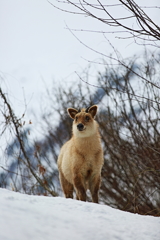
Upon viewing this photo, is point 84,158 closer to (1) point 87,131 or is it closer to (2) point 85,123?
(1) point 87,131

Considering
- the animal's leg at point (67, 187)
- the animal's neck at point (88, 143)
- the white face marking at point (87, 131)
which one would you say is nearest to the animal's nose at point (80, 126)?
the white face marking at point (87, 131)

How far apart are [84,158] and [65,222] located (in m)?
3.93

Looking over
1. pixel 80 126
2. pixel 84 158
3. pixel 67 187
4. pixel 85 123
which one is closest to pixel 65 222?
pixel 84 158

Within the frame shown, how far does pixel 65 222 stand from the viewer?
3.83 metres

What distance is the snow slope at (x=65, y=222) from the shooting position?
339cm

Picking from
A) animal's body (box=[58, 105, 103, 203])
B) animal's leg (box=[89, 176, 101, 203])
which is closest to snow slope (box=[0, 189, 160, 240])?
animal's body (box=[58, 105, 103, 203])

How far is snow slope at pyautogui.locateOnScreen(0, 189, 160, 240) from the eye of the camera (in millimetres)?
3387

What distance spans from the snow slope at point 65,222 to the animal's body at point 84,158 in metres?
2.80

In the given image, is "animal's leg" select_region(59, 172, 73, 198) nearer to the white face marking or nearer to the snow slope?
the white face marking

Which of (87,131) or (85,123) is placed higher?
(85,123)

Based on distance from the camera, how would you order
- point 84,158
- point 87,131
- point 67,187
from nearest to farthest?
point 84,158, point 87,131, point 67,187

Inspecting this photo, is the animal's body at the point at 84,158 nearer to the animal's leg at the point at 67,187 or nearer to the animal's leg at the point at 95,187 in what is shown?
the animal's leg at the point at 95,187

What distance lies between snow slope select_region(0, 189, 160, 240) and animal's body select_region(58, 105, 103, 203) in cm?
280

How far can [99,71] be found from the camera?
11250 mm
